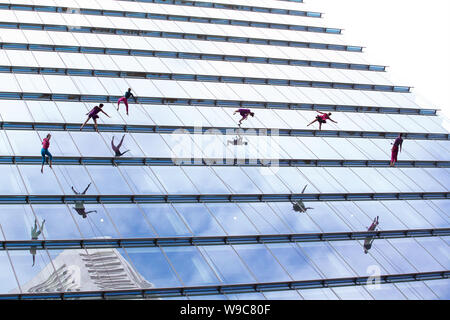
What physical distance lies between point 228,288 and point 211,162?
891 centimetres

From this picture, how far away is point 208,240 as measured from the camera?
25.4 m

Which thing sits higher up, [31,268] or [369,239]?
[31,268]

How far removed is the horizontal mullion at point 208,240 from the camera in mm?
23203

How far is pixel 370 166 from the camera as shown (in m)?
34.0

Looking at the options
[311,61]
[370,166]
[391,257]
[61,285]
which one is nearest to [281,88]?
[311,61]

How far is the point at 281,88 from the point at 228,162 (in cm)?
1028

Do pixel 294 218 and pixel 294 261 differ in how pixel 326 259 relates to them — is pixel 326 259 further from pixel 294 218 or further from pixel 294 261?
pixel 294 218

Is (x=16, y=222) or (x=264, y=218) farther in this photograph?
(x=264, y=218)

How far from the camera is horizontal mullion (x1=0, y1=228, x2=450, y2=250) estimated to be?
23203 mm

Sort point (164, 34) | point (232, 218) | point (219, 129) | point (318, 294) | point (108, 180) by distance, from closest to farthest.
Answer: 1. point (318, 294)
2. point (232, 218)
3. point (108, 180)
4. point (219, 129)
5. point (164, 34)

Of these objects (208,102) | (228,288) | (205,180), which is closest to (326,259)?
(228,288)

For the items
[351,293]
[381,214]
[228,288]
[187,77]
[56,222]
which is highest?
[187,77]

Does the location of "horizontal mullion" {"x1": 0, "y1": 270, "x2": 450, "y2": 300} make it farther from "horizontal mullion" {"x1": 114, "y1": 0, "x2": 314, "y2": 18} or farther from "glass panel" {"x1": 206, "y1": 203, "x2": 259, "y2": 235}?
"horizontal mullion" {"x1": 114, "y1": 0, "x2": 314, "y2": 18}

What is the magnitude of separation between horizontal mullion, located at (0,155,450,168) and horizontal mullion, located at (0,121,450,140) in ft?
8.48
